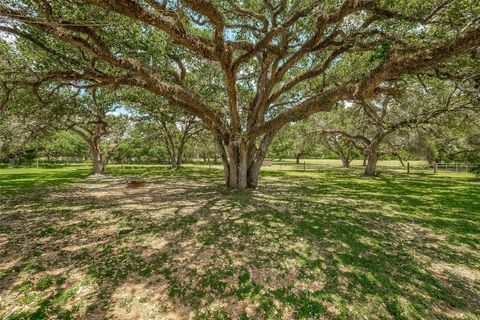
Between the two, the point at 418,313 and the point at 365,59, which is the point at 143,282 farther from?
the point at 365,59

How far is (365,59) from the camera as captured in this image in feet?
30.6

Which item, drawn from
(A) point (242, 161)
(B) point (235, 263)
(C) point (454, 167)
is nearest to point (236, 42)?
(B) point (235, 263)

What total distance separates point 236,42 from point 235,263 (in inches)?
200

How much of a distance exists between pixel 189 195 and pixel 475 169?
71.6ft

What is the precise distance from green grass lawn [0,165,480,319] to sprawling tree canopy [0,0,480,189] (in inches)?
129

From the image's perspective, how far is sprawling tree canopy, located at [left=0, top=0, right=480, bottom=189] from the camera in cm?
454

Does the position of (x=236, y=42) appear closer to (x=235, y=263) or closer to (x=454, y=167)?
(x=235, y=263)

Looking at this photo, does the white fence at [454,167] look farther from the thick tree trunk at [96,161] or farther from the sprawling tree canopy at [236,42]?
the thick tree trunk at [96,161]

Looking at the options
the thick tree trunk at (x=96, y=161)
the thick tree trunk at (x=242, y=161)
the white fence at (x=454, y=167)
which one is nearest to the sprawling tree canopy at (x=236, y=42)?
the thick tree trunk at (x=242, y=161)

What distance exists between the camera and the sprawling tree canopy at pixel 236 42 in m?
4.54

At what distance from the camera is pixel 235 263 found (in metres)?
3.84

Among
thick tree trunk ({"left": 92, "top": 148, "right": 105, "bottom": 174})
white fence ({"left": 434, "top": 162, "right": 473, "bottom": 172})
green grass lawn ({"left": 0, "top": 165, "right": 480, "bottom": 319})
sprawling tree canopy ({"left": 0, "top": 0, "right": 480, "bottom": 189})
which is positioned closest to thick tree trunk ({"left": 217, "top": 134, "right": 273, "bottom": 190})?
sprawling tree canopy ({"left": 0, "top": 0, "right": 480, "bottom": 189})

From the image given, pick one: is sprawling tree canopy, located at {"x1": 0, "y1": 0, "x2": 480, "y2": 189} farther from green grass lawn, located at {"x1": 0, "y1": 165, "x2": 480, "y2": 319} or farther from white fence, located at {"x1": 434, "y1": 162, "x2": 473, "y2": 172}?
white fence, located at {"x1": 434, "y1": 162, "x2": 473, "y2": 172}

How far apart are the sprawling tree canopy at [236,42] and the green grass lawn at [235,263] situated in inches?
129
